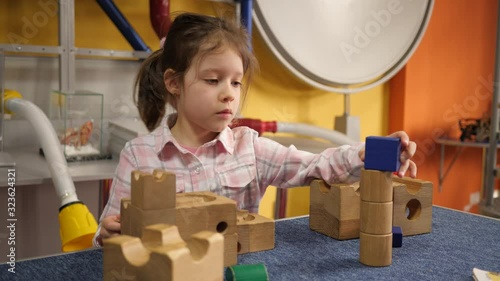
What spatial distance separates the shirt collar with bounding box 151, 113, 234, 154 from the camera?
2.82 ft

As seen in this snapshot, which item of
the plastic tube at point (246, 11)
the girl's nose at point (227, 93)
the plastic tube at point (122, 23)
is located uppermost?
the plastic tube at point (246, 11)

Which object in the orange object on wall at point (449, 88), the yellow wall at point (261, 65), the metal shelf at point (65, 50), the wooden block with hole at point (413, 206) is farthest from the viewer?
the orange object on wall at point (449, 88)

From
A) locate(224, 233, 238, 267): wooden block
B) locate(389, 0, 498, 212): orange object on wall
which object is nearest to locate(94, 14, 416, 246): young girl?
locate(224, 233, 238, 267): wooden block

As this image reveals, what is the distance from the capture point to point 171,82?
0.92 meters

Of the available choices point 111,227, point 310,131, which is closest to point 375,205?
point 111,227

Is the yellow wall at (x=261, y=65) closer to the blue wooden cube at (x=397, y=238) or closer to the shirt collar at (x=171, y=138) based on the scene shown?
the shirt collar at (x=171, y=138)

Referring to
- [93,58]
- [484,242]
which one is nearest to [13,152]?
[93,58]

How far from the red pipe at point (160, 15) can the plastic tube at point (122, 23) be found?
7cm

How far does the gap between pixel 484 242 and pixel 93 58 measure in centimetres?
115

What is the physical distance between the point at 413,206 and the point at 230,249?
0.33 meters

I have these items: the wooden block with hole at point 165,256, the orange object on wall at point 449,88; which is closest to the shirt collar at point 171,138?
the wooden block with hole at point 165,256

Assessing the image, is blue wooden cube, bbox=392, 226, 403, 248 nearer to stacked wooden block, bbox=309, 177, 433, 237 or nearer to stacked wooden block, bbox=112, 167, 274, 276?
stacked wooden block, bbox=309, 177, 433, 237

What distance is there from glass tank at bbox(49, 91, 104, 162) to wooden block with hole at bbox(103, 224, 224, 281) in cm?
88

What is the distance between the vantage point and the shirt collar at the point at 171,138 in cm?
86
